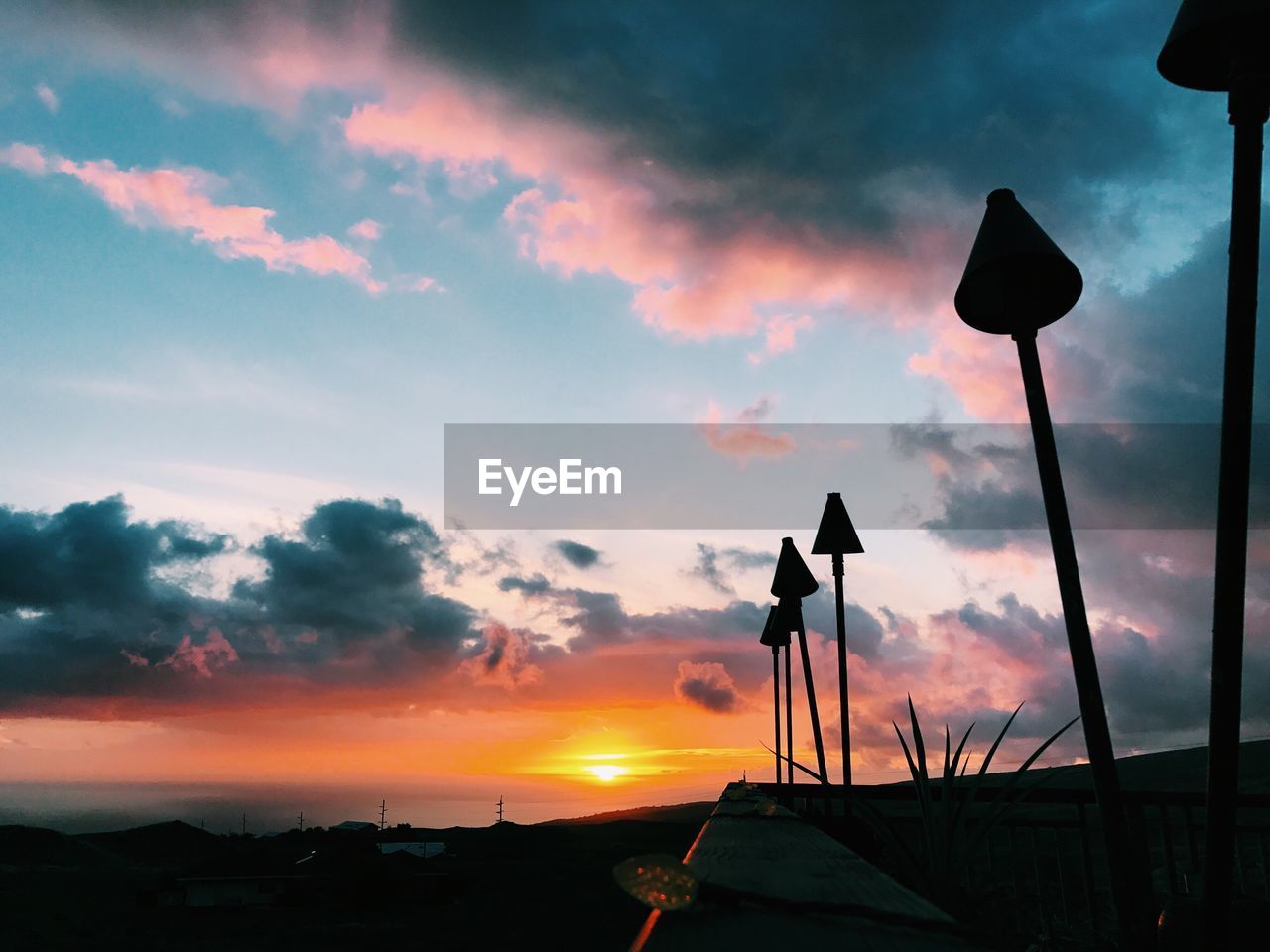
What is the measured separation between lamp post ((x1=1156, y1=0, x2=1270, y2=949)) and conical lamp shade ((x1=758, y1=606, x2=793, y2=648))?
7.85 metres

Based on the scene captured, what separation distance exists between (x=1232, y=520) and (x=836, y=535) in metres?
5.67

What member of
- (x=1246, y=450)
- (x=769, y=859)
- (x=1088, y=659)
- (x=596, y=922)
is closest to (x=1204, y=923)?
(x=1088, y=659)

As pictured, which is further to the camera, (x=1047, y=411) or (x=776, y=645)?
(x=776, y=645)

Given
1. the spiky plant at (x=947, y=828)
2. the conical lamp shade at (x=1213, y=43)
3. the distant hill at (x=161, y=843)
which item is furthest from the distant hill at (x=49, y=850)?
the conical lamp shade at (x=1213, y=43)

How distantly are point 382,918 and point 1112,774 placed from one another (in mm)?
21425

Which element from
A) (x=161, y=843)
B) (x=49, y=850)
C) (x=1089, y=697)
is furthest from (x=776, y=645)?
(x=161, y=843)

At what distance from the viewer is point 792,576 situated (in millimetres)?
9453

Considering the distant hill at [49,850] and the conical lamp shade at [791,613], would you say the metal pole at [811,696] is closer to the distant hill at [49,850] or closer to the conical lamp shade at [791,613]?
the conical lamp shade at [791,613]

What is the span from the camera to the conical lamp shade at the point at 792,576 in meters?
9.41

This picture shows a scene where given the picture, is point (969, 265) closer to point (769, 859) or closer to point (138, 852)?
point (769, 859)

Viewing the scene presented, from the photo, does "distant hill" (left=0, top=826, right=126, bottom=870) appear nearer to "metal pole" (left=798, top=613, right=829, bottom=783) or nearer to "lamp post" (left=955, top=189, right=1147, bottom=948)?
"metal pole" (left=798, top=613, right=829, bottom=783)

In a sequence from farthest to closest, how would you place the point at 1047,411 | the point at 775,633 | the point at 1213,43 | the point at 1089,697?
Result: the point at 775,633, the point at 1047,411, the point at 1089,697, the point at 1213,43

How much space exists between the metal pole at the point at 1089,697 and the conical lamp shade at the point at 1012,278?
0.58 metres

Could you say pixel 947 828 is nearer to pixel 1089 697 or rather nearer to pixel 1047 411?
pixel 1089 697
